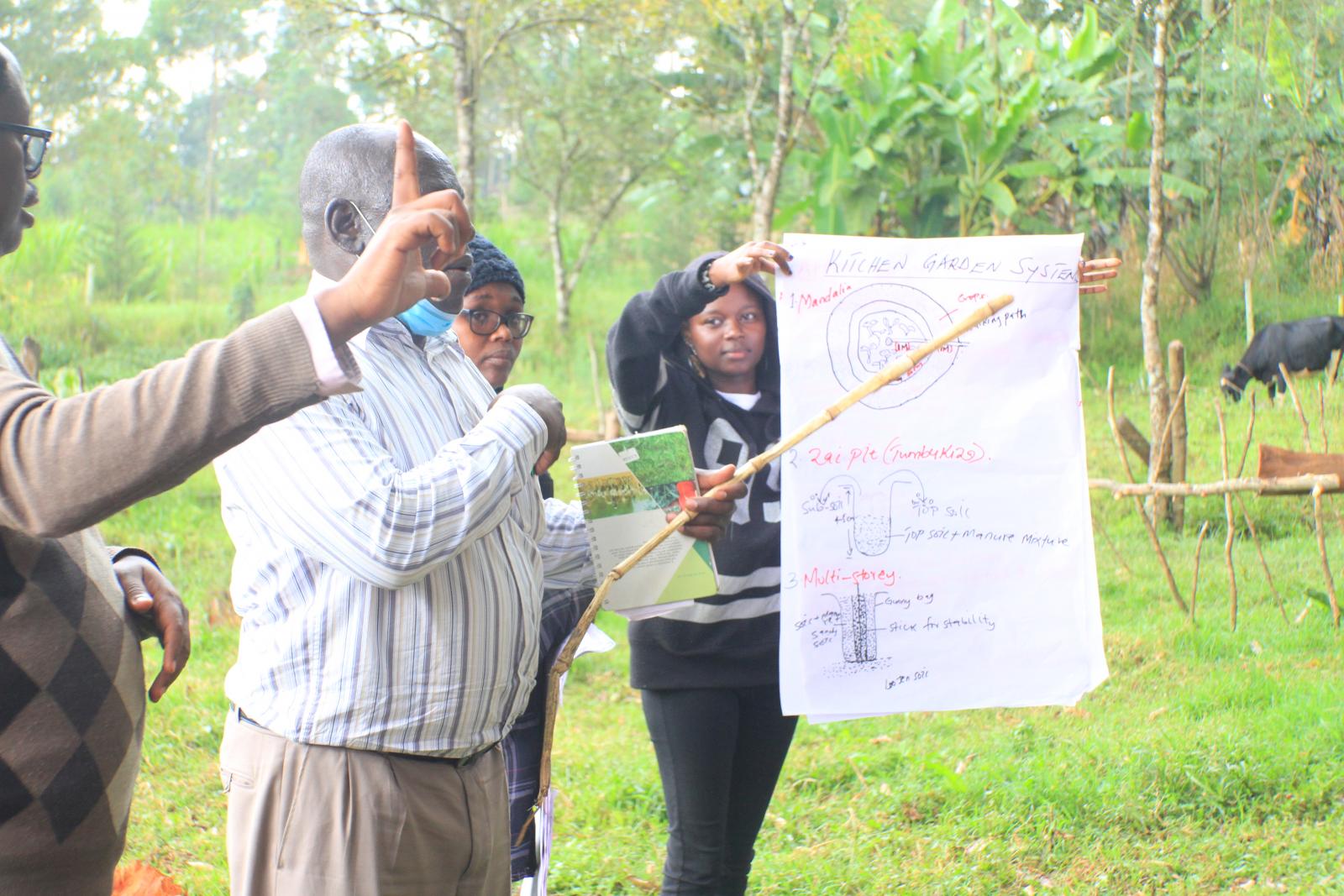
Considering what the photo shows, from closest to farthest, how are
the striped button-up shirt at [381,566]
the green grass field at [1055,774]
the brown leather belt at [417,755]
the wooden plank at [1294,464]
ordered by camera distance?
the striped button-up shirt at [381,566]
the brown leather belt at [417,755]
the green grass field at [1055,774]
the wooden plank at [1294,464]

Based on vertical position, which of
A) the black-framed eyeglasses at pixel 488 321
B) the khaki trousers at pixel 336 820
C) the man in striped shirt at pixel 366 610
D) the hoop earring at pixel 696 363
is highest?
the black-framed eyeglasses at pixel 488 321

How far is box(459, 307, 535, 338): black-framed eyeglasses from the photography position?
3.05m

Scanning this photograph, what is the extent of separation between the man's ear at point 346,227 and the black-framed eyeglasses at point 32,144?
16.9 inches

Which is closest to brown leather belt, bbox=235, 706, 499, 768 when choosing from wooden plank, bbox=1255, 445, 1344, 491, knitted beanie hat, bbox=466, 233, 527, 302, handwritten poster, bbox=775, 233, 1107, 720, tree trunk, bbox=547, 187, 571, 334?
handwritten poster, bbox=775, 233, 1107, 720

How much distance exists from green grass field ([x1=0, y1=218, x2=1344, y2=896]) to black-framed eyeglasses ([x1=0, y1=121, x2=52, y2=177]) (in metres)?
2.81

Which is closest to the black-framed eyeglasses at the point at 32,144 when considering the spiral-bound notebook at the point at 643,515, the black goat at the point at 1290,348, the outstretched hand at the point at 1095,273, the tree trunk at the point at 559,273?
the spiral-bound notebook at the point at 643,515

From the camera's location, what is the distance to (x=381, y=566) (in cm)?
172

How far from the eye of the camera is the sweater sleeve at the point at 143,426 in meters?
1.20

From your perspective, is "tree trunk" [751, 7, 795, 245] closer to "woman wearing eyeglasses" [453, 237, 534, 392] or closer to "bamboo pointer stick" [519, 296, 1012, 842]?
"woman wearing eyeglasses" [453, 237, 534, 392]

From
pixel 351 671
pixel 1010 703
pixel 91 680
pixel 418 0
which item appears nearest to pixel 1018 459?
pixel 1010 703

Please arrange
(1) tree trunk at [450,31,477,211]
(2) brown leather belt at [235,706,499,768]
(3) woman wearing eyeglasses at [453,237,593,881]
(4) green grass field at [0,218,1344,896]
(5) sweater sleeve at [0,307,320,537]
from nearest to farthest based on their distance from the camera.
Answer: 1. (5) sweater sleeve at [0,307,320,537]
2. (2) brown leather belt at [235,706,499,768]
3. (3) woman wearing eyeglasses at [453,237,593,881]
4. (4) green grass field at [0,218,1344,896]
5. (1) tree trunk at [450,31,477,211]

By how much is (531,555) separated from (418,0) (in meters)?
9.74

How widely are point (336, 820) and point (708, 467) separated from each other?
1.25m

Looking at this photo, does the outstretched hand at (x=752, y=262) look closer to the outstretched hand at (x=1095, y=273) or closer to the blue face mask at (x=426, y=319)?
the outstretched hand at (x=1095, y=273)
